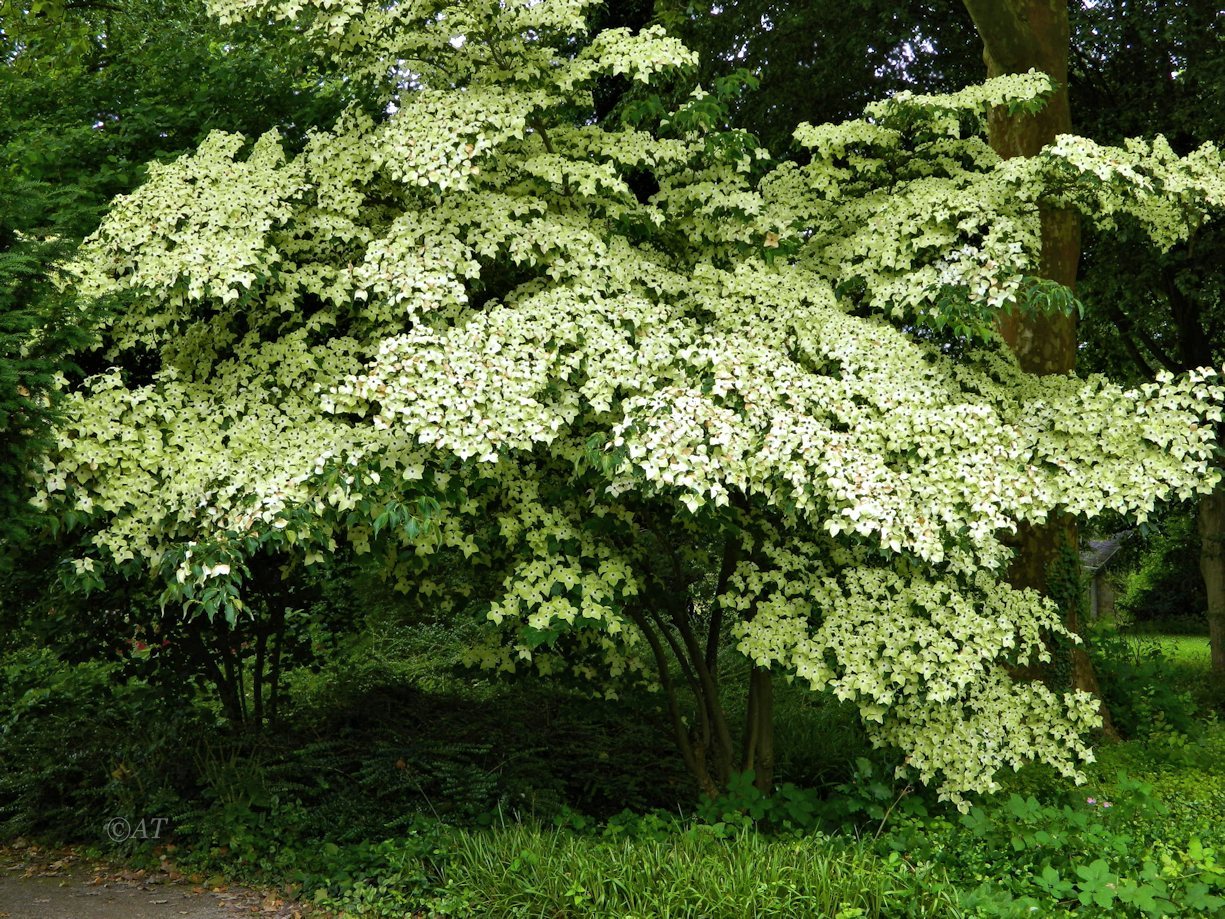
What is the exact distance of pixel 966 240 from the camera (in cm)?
557

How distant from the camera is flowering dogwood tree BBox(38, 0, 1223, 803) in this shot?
4.42 metres

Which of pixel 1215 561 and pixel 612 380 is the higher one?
pixel 612 380

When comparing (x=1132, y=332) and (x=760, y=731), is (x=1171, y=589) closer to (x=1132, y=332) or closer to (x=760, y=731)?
(x=1132, y=332)

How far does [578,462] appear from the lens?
16.0ft

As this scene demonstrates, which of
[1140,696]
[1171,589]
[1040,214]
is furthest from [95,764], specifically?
[1171,589]

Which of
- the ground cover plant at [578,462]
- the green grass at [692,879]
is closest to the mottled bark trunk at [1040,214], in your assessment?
the ground cover plant at [578,462]

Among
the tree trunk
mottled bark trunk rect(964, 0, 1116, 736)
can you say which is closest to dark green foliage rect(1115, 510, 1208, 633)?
mottled bark trunk rect(964, 0, 1116, 736)

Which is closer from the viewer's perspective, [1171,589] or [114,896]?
[114,896]

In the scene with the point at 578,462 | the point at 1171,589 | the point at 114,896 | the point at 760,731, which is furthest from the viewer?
the point at 1171,589

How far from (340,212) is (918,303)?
2.84 m

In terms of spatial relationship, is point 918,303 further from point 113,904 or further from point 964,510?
point 113,904

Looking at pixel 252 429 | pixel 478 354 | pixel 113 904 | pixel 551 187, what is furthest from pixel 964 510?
pixel 113 904

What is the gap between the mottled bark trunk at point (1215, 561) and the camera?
1105 cm

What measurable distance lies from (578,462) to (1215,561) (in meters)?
9.37
